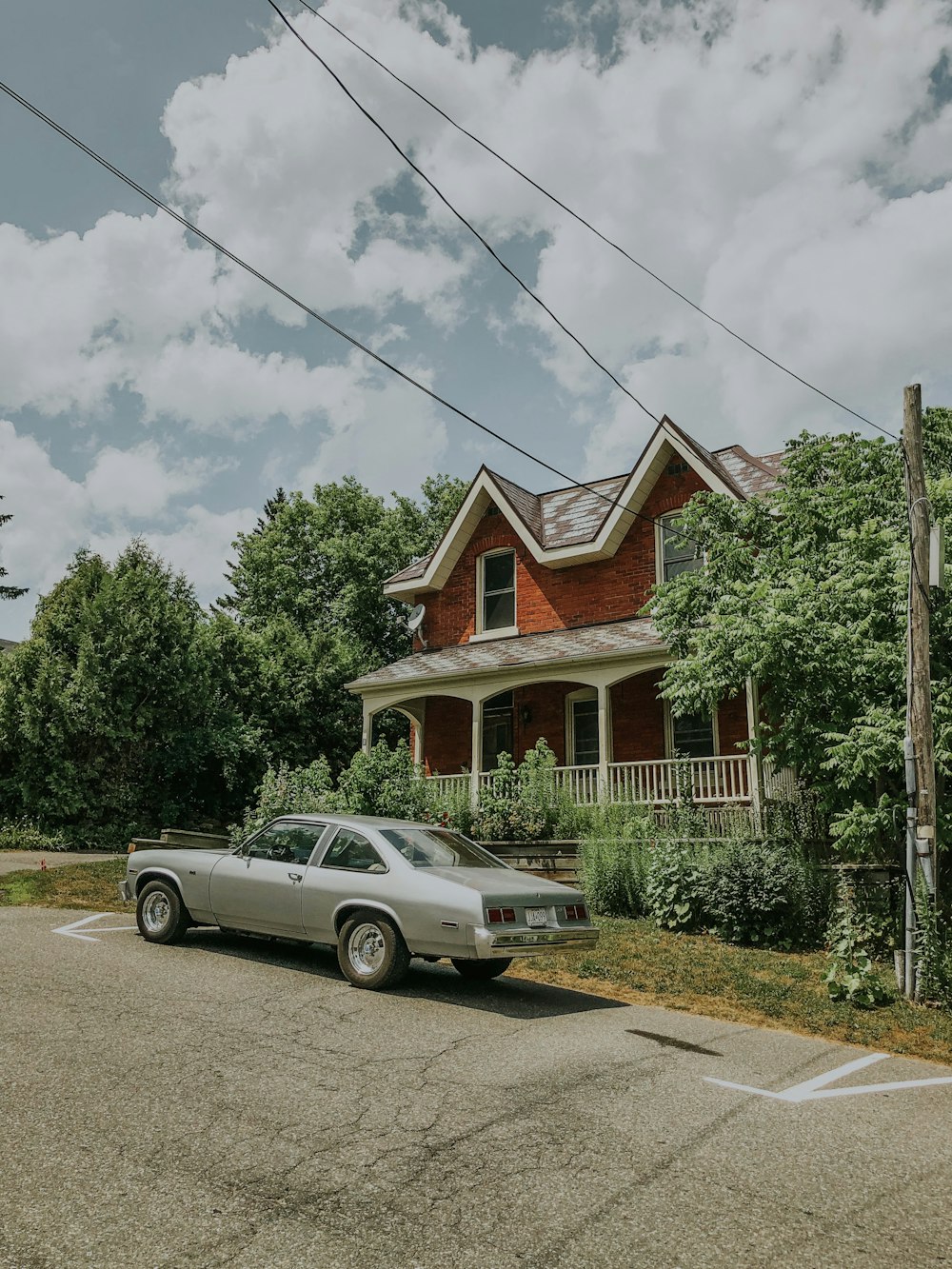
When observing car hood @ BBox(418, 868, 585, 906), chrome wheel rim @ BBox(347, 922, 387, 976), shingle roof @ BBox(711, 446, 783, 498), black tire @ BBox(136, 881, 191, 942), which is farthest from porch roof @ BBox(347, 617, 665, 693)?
chrome wheel rim @ BBox(347, 922, 387, 976)

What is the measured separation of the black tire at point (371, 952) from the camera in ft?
27.7

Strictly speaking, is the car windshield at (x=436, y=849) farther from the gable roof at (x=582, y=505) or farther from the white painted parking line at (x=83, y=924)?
the gable roof at (x=582, y=505)

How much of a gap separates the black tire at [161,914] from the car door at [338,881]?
176 cm

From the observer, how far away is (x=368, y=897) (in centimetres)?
858

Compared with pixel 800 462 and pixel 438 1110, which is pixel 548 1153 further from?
pixel 800 462

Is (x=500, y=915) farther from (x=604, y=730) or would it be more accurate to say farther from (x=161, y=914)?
(x=604, y=730)

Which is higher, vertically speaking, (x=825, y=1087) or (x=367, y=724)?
(x=367, y=724)

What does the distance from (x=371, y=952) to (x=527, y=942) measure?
4.55 ft

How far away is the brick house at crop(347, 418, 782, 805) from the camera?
18.7 metres

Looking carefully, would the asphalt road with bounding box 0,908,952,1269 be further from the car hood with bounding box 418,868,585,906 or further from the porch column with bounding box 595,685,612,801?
the porch column with bounding box 595,685,612,801

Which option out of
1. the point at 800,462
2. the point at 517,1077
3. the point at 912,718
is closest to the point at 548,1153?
the point at 517,1077

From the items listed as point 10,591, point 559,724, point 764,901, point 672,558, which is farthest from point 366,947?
point 10,591

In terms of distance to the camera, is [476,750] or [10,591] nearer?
[476,750]

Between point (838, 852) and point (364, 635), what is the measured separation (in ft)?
93.8
